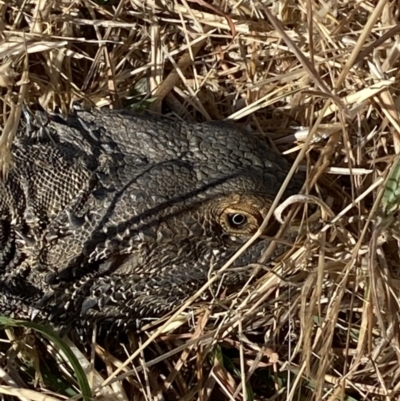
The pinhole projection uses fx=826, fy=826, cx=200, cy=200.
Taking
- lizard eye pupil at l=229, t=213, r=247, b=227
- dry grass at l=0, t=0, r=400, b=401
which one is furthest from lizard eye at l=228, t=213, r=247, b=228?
dry grass at l=0, t=0, r=400, b=401

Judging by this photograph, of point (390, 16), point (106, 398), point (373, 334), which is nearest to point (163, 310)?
point (106, 398)

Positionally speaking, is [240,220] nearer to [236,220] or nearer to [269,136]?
[236,220]

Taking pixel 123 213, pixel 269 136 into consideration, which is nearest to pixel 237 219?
pixel 123 213

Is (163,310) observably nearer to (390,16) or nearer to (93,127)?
(93,127)

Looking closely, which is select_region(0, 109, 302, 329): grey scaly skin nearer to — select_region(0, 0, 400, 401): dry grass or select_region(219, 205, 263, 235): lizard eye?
select_region(219, 205, 263, 235): lizard eye

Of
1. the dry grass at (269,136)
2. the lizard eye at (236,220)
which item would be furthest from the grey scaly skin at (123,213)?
the dry grass at (269,136)

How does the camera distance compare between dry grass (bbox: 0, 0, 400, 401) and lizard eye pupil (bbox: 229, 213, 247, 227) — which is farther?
dry grass (bbox: 0, 0, 400, 401)

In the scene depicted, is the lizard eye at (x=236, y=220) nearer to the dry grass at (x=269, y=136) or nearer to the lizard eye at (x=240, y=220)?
the lizard eye at (x=240, y=220)
